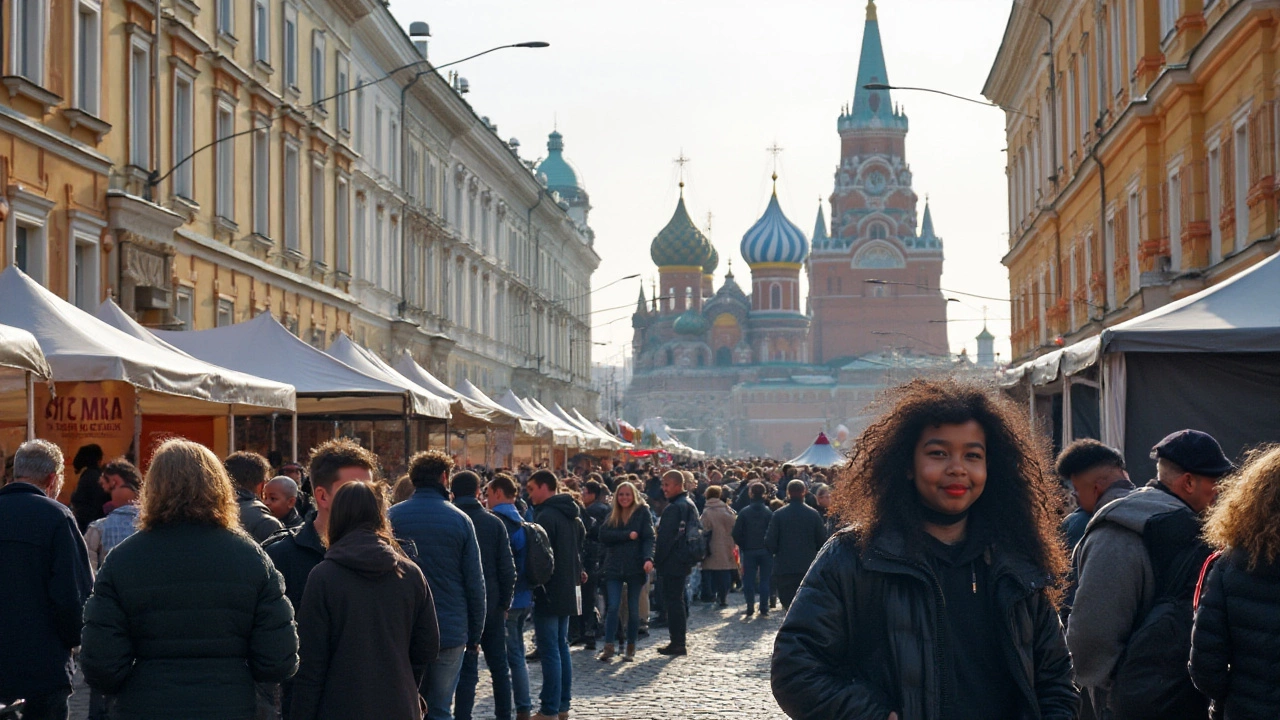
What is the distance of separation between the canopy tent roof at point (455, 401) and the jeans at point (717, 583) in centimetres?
422

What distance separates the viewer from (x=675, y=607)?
651 inches

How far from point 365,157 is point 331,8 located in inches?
159

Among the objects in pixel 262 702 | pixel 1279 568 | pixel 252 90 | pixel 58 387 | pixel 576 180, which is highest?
pixel 576 180

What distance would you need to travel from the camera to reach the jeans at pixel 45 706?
23.9 feet

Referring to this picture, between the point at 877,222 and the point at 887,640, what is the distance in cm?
12495

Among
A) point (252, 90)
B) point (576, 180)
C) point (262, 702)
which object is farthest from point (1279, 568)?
point (576, 180)

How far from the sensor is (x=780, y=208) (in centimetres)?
14500

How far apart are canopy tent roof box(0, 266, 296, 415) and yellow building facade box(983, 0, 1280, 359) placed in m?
11.1

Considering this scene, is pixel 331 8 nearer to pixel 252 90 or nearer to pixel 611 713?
pixel 252 90

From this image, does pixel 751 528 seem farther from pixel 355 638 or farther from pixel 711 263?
pixel 711 263

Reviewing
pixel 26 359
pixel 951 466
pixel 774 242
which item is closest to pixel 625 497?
pixel 26 359

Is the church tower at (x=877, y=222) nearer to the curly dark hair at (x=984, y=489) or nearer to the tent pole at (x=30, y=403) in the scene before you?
the tent pole at (x=30, y=403)

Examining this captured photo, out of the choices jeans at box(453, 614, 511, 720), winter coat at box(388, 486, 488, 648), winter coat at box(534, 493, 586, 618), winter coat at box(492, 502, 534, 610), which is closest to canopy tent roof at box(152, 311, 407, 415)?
winter coat at box(534, 493, 586, 618)

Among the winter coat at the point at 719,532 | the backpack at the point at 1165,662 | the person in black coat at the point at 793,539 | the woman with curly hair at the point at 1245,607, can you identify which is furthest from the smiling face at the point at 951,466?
the winter coat at the point at 719,532
